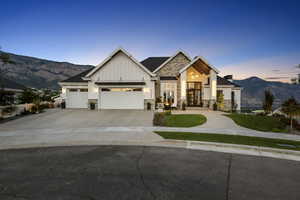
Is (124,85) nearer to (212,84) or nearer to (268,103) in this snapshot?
(212,84)

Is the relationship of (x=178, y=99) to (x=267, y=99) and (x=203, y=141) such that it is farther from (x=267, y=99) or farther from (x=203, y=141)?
(x=203, y=141)

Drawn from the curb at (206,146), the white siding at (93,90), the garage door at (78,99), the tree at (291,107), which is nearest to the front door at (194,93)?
the tree at (291,107)

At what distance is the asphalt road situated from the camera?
2.96 m

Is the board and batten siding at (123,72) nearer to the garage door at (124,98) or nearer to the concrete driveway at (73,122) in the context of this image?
the garage door at (124,98)

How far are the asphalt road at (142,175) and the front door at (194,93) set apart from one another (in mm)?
14073

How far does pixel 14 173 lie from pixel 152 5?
23.3 m

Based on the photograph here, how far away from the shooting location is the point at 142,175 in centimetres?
376

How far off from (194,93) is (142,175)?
16.7 meters

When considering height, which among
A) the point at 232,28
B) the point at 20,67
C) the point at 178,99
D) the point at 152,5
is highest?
the point at 20,67

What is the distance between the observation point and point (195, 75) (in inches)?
739

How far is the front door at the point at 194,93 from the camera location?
18.7m

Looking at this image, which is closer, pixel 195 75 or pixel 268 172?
pixel 268 172

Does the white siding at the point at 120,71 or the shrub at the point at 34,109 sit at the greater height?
the white siding at the point at 120,71

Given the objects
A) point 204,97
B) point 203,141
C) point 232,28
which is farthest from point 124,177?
point 232,28
